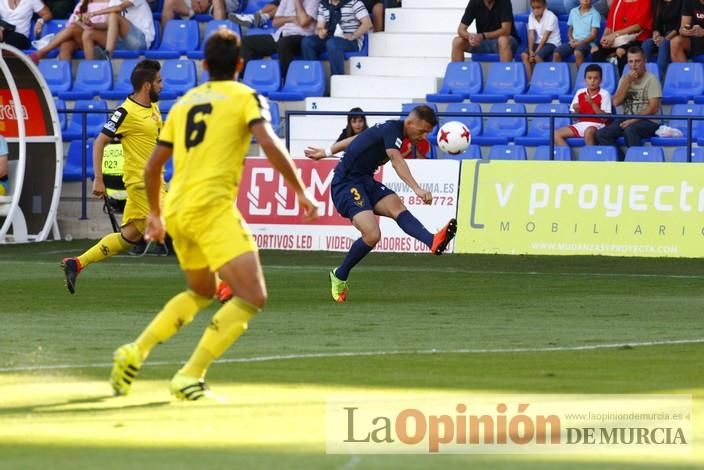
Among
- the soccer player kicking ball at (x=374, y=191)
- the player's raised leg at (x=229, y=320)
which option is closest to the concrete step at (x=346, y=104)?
the soccer player kicking ball at (x=374, y=191)

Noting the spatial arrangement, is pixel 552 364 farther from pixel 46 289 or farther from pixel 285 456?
pixel 46 289

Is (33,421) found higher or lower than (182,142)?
lower

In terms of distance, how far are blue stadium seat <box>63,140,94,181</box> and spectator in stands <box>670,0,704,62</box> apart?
898cm

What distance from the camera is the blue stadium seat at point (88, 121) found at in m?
24.9

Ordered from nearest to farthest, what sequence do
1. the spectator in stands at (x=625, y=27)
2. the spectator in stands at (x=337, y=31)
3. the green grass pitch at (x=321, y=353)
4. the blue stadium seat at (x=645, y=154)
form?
the green grass pitch at (x=321, y=353), the blue stadium seat at (x=645, y=154), the spectator in stands at (x=625, y=27), the spectator in stands at (x=337, y=31)

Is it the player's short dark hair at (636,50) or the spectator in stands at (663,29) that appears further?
the spectator in stands at (663,29)

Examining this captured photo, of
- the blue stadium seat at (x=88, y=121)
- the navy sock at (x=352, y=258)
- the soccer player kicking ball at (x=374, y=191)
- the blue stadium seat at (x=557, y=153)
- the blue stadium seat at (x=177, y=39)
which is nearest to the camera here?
the soccer player kicking ball at (x=374, y=191)

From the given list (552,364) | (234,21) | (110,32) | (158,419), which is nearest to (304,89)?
(234,21)

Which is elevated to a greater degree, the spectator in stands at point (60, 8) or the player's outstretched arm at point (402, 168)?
the spectator in stands at point (60, 8)

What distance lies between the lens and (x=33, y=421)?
25.5 feet

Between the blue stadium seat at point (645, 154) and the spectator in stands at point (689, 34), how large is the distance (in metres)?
2.02

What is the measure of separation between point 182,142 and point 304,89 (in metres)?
16.2

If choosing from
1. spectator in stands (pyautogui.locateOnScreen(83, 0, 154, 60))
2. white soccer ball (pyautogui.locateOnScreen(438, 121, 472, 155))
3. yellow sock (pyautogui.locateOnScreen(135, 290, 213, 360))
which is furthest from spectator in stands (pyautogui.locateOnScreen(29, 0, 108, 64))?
yellow sock (pyautogui.locateOnScreen(135, 290, 213, 360))

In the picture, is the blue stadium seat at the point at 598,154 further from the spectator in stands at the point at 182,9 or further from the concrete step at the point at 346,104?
the spectator in stands at the point at 182,9
